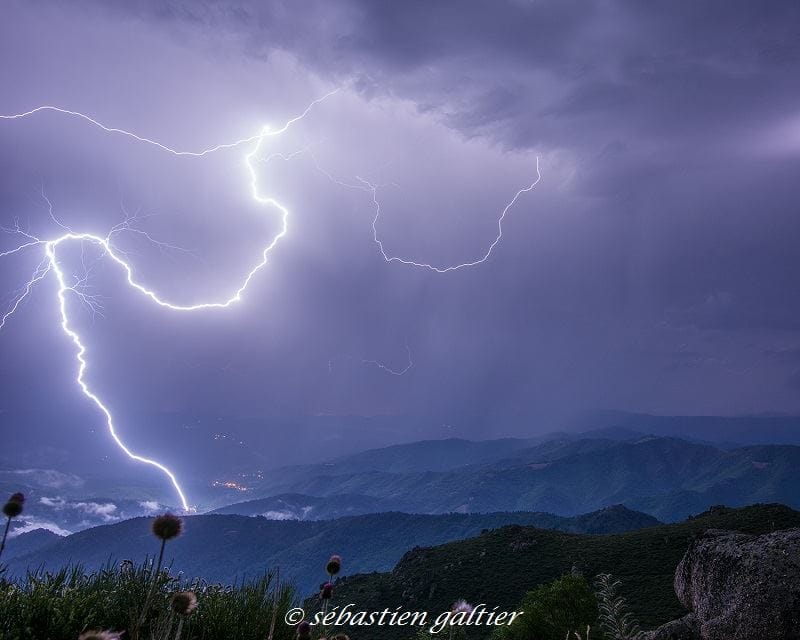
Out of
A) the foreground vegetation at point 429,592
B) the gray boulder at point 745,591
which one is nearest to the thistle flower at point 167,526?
the foreground vegetation at point 429,592

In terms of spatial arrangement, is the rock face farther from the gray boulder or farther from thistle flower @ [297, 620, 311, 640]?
thistle flower @ [297, 620, 311, 640]

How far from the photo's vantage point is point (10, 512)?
16.1 ft

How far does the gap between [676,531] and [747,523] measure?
35.2 ft

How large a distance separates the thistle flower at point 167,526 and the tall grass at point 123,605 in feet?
3.63

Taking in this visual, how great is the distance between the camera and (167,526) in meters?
4.43

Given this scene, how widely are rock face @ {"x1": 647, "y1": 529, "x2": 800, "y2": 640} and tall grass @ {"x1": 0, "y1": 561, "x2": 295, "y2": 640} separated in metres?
13.9

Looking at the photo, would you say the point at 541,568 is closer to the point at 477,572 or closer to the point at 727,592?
the point at 477,572

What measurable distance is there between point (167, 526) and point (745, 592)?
56.9 ft

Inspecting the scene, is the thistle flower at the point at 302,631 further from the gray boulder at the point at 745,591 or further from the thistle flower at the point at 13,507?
the gray boulder at the point at 745,591

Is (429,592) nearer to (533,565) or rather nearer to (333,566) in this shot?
(533,565)

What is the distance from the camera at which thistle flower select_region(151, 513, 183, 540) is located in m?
4.37

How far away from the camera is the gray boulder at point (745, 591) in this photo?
45.2 ft

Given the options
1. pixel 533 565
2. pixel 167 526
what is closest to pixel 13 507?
pixel 167 526

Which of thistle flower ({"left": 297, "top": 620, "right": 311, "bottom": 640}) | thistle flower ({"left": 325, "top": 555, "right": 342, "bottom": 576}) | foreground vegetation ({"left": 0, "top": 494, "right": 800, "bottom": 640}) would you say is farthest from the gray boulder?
thistle flower ({"left": 297, "top": 620, "right": 311, "bottom": 640})
